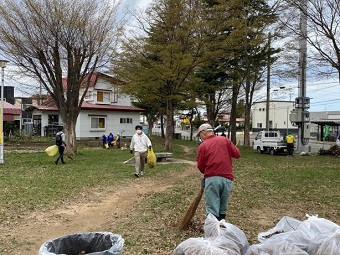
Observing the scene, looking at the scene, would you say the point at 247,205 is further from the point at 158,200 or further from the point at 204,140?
the point at 204,140

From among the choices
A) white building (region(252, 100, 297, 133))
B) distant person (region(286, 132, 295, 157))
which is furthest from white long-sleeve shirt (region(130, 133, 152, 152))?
white building (region(252, 100, 297, 133))

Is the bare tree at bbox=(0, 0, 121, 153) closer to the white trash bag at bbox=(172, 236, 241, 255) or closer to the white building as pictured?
the white trash bag at bbox=(172, 236, 241, 255)

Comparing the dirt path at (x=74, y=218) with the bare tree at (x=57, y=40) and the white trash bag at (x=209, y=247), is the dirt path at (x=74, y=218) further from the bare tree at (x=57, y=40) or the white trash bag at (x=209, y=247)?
the bare tree at (x=57, y=40)

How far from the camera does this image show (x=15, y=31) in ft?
58.2

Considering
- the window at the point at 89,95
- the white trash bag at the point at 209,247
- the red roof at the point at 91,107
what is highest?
the window at the point at 89,95

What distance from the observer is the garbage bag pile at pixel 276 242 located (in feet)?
10.5

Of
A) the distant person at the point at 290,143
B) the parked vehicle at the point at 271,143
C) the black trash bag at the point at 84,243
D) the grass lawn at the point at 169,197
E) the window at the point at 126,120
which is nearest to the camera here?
the black trash bag at the point at 84,243

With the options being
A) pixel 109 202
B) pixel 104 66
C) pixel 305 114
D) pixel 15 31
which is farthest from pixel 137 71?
pixel 109 202

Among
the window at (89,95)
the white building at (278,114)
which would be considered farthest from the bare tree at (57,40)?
the white building at (278,114)

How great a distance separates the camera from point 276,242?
10.9ft

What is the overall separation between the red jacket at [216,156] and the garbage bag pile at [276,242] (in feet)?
4.85

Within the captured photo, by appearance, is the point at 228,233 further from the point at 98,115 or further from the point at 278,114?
the point at 278,114

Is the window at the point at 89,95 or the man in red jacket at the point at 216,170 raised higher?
the window at the point at 89,95

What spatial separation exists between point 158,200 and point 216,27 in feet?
47.8
